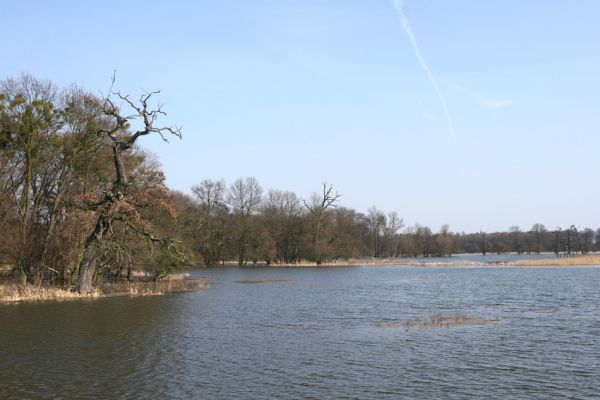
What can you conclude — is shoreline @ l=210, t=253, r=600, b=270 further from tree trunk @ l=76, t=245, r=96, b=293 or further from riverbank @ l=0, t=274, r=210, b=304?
tree trunk @ l=76, t=245, r=96, b=293

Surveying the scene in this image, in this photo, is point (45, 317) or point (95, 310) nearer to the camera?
point (45, 317)

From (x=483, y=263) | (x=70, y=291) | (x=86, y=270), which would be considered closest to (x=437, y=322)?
(x=86, y=270)

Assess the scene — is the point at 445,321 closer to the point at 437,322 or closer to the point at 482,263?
the point at 437,322

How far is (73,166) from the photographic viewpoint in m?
38.4

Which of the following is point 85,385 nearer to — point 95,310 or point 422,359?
point 422,359

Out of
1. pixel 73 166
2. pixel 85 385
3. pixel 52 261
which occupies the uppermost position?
pixel 73 166

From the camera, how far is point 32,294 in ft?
109

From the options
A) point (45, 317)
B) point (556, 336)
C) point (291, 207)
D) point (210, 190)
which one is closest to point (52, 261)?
point (45, 317)

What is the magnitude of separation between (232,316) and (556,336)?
14.9 meters

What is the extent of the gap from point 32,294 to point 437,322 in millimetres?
25023

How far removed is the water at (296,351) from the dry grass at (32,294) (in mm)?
2807

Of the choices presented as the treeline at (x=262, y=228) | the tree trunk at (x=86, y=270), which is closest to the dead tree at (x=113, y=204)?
the tree trunk at (x=86, y=270)

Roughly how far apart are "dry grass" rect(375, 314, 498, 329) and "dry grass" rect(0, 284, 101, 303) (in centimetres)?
2106

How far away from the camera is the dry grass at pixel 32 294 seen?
3244 centimetres
